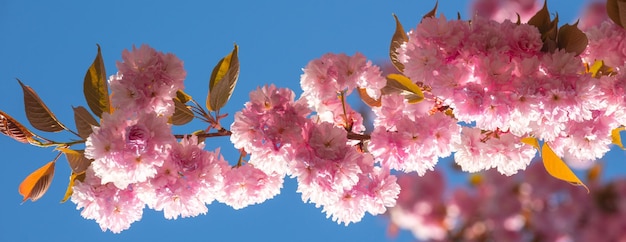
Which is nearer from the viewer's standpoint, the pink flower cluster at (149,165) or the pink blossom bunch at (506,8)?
the pink flower cluster at (149,165)

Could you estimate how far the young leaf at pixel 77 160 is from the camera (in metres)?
0.76

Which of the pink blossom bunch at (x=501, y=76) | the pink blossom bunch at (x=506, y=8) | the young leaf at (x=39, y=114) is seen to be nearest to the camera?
the pink blossom bunch at (x=501, y=76)

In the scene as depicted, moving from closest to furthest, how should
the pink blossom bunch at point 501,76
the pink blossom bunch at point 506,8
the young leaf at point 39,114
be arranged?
the pink blossom bunch at point 501,76, the young leaf at point 39,114, the pink blossom bunch at point 506,8

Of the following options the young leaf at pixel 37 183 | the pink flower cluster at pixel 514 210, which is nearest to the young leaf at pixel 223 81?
the young leaf at pixel 37 183

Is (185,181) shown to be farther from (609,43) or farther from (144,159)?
(609,43)

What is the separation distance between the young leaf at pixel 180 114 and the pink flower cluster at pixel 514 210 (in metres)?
1.77

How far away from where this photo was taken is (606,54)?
0.72 m

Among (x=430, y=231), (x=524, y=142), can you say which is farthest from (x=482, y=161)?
(x=430, y=231)

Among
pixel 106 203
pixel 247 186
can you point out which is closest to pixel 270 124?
pixel 247 186

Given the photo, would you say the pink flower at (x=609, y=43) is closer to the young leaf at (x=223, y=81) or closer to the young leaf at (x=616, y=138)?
the young leaf at (x=616, y=138)

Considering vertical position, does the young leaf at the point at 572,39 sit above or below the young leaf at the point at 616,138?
above

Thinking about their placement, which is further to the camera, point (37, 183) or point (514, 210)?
point (514, 210)

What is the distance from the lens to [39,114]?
0.77 m

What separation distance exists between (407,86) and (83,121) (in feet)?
1.17
